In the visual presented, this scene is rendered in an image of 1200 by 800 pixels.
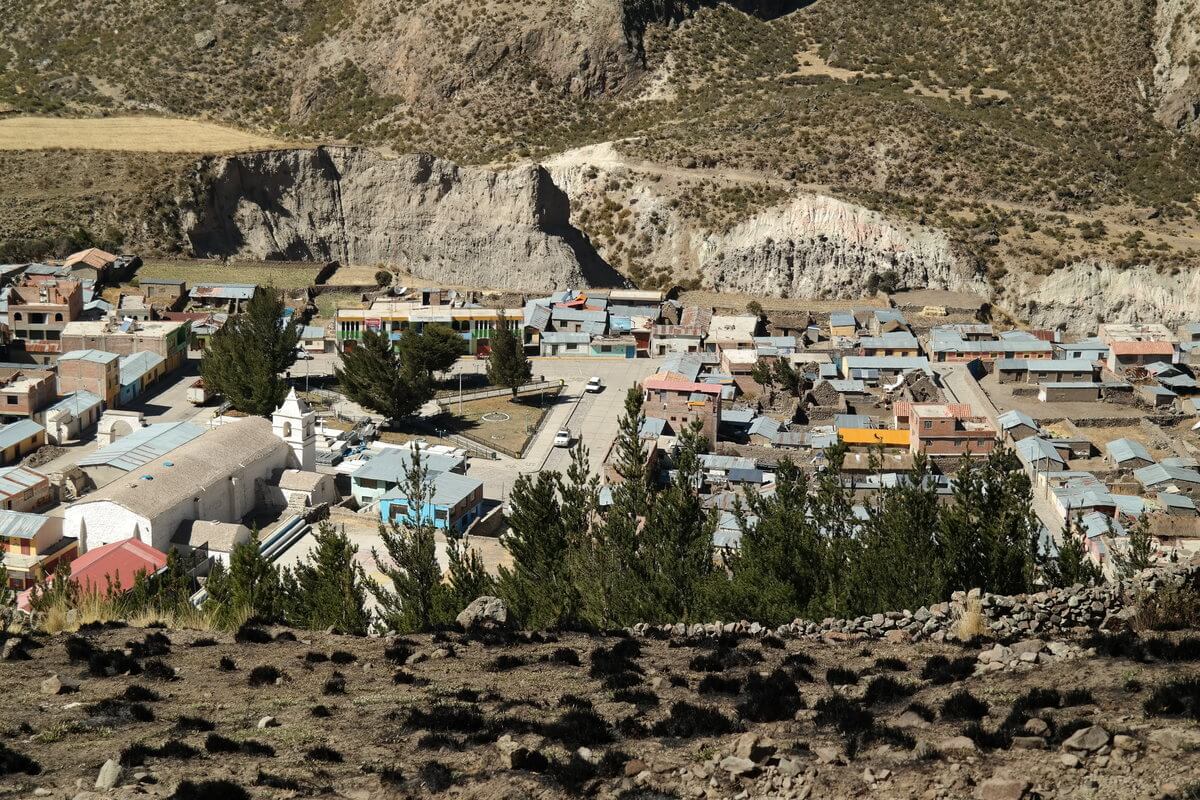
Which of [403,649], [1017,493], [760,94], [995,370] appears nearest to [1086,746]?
[403,649]

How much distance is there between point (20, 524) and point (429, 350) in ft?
65.1

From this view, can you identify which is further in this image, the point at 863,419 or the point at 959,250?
the point at 959,250

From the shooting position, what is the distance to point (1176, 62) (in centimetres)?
9256

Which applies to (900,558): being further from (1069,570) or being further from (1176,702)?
(1176,702)

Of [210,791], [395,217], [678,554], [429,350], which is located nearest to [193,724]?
[210,791]

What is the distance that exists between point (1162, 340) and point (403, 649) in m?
49.6

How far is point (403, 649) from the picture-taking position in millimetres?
20984

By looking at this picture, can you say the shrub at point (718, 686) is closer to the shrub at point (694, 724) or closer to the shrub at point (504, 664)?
the shrub at point (694, 724)

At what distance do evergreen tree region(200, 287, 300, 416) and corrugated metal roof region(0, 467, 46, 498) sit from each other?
10.1 metres

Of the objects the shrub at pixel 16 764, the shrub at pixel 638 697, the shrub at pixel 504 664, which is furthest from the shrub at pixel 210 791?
the shrub at pixel 504 664

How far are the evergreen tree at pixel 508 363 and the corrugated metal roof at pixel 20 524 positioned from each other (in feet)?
69.9

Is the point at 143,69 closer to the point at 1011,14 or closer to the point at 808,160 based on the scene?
the point at 808,160

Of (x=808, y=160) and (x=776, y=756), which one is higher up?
(x=808, y=160)

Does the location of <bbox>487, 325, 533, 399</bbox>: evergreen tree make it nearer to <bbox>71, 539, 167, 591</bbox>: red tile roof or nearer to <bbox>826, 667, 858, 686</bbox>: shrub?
<bbox>71, 539, 167, 591</bbox>: red tile roof
